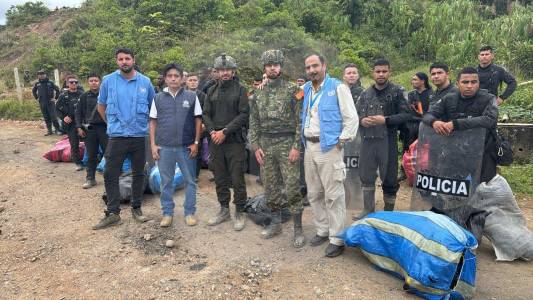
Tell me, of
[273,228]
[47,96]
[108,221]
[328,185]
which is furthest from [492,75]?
[47,96]

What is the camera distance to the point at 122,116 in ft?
14.5

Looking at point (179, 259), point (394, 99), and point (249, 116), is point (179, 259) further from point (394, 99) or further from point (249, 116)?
point (394, 99)

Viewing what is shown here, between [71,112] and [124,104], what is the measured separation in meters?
3.51

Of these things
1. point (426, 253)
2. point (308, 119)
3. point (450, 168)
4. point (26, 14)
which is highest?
point (26, 14)

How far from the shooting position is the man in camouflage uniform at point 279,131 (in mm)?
3926

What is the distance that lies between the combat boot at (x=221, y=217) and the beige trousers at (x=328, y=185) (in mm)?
1199

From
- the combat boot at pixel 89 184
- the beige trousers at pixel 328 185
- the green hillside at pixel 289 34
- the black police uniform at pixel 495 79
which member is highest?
the green hillside at pixel 289 34

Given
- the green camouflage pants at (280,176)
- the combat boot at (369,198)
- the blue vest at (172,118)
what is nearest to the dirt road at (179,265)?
the green camouflage pants at (280,176)

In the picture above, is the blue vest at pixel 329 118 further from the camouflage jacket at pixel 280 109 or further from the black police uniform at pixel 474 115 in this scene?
the black police uniform at pixel 474 115

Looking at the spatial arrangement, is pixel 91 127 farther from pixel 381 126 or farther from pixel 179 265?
pixel 381 126

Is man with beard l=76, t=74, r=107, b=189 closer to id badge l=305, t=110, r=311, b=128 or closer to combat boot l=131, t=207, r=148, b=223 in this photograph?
combat boot l=131, t=207, r=148, b=223

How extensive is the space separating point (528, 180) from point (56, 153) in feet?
27.3

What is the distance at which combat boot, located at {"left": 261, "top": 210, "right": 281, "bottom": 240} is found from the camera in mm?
4266

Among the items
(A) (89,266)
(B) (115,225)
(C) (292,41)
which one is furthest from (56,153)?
(C) (292,41)
